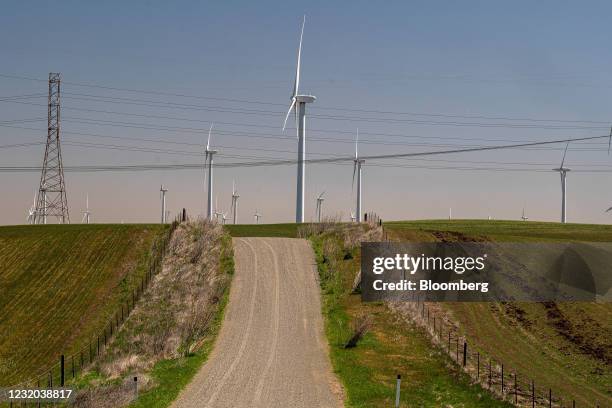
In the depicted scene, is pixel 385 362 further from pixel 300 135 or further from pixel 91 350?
pixel 300 135

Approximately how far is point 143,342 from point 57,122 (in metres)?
52.7

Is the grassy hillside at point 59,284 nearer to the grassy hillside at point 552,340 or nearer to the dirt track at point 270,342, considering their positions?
the dirt track at point 270,342

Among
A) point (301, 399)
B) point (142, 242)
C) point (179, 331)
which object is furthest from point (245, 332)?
point (142, 242)

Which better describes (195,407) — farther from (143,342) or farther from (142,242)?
(142,242)

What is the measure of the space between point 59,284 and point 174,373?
2586 cm

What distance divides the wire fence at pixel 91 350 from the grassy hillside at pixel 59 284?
0.65 m

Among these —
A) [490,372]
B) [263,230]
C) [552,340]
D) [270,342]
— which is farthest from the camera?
[263,230]

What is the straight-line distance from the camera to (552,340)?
46656 millimetres

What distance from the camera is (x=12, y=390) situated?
36.3m

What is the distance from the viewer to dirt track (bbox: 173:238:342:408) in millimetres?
29141

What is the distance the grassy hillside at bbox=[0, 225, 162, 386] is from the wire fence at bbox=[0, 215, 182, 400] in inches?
25.6

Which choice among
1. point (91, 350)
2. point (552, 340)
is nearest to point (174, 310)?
point (91, 350)

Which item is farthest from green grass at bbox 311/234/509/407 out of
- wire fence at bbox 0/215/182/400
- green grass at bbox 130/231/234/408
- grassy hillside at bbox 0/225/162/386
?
grassy hillside at bbox 0/225/162/386

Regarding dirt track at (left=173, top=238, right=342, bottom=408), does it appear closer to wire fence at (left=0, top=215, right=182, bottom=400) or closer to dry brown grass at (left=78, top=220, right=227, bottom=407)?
dry brown grass at (left=78, top=220, right=227, bottom=407)
